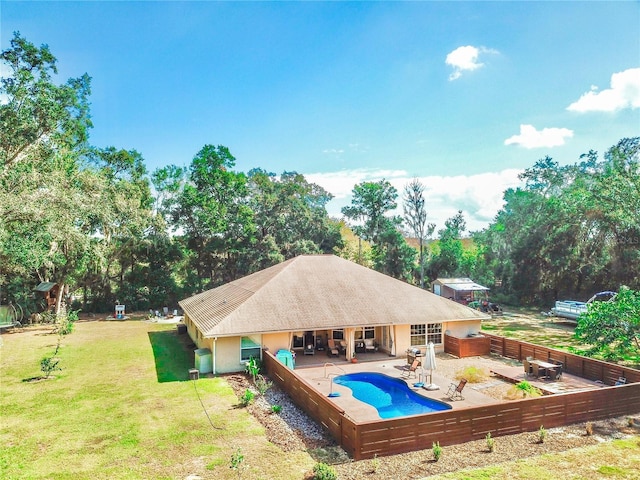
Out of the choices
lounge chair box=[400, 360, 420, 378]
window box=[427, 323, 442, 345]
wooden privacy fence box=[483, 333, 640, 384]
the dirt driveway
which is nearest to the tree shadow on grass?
lounge chair box=[400, 360, 420, 378]

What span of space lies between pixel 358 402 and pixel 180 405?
19.5ft

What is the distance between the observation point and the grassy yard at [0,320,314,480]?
9.31 meters

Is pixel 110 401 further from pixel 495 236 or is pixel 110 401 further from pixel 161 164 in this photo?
pixel 495 236

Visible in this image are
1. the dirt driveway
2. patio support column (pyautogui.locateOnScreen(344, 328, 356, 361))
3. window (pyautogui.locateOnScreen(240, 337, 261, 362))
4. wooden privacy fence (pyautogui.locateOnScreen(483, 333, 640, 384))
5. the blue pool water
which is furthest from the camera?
the dirt driveway

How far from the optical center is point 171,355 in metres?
20.6

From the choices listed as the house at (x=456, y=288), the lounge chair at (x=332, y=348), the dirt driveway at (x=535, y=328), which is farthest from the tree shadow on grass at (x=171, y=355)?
the house at (x=456, y=288)

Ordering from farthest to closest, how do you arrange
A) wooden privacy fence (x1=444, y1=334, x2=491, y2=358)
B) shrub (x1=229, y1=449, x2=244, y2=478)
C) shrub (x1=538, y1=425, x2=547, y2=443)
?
wooden privacy fence (x1=444, y1=334, x2=491, y2=358) < shrub (x1=538, y1=425, x2=547, y2=443) < shrub (x1=229, y1=449, x2=244, y2=478)

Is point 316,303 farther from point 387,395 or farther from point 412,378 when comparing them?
point 387,395

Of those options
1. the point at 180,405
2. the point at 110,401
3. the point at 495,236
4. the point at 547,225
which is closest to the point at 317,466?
the point at 180,405

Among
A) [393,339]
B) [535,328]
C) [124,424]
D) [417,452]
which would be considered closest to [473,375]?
[393,339]

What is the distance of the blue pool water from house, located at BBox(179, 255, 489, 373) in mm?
2430

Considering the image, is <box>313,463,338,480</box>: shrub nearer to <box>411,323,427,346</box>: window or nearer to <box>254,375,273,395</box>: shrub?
<box>254,375,273,395</box>: shrub

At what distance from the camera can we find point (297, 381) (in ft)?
44.5

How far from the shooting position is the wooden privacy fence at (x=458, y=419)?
983cm
